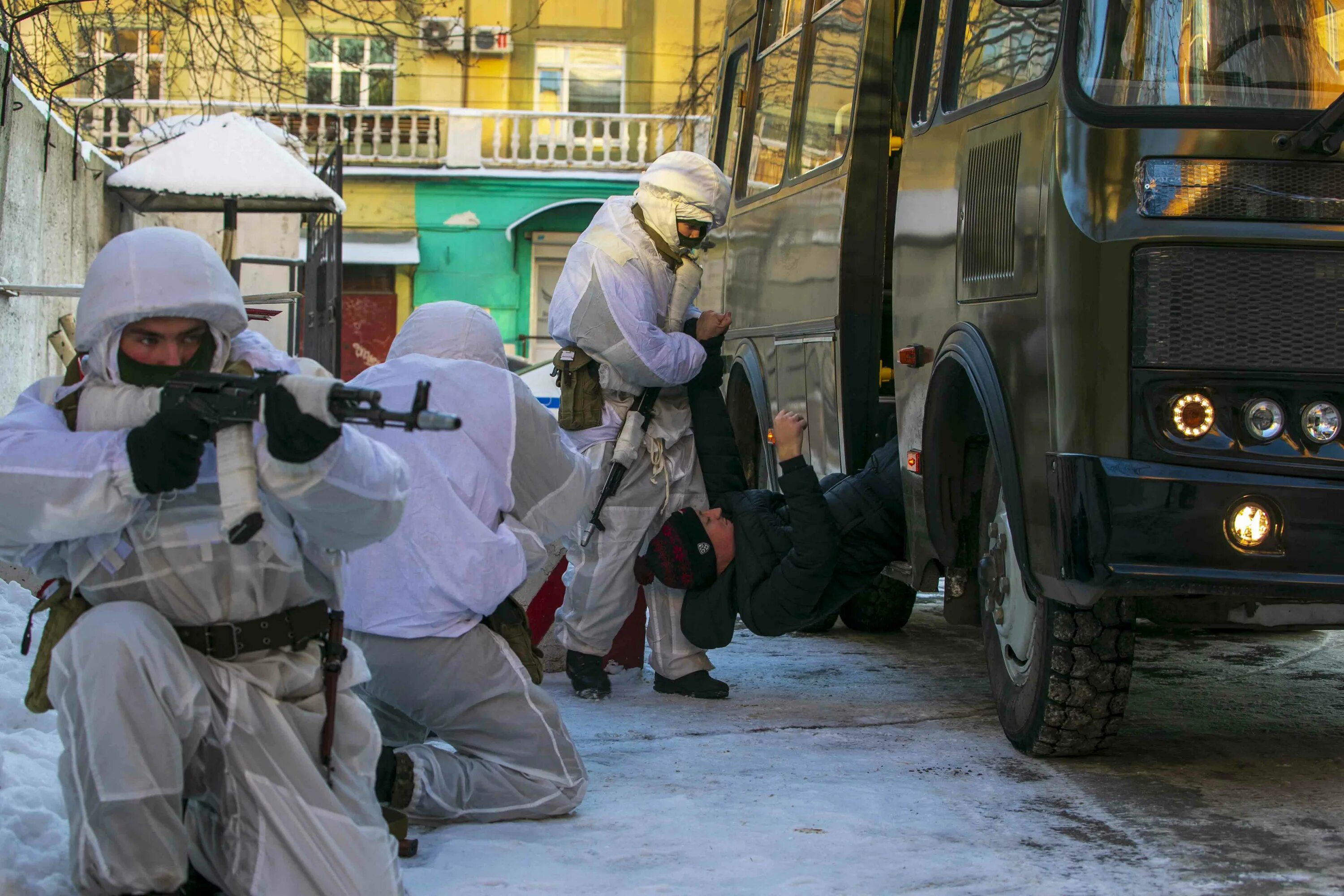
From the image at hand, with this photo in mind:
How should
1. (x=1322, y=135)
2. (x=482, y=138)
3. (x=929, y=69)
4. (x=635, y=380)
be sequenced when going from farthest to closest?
(x=482, y=138) → (x=635, y=380) → (x=929, y=69) → (x=1322, y=135)

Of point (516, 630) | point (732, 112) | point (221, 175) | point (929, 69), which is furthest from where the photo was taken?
point (221, 175)

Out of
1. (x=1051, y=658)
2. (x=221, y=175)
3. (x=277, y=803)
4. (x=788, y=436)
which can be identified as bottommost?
(x=277, y=803)

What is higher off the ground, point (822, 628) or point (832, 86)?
point (832, 86)

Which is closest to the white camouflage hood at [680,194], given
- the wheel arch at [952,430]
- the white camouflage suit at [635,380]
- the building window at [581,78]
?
the white camouflage suit at [635,380]

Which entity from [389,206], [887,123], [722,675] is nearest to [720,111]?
[887,123]

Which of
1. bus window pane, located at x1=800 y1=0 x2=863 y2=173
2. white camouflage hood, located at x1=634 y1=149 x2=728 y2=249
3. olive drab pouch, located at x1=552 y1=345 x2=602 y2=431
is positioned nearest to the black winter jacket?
olive drab pouch, located at x1=552 y1=345 x2=602 y2=431

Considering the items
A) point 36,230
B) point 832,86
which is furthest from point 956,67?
point 36,230

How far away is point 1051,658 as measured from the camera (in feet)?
14.3

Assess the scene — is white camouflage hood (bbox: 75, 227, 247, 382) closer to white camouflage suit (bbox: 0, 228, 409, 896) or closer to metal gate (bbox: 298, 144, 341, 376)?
white camouflage suit (bbox: 0, 228, 409, 896)

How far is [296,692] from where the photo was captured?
10.9 feet

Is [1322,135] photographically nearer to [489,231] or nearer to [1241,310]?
[1241,310]

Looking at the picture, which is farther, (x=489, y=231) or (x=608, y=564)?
(x=489, y=231)

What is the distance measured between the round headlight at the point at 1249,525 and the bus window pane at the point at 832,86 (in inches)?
100.0

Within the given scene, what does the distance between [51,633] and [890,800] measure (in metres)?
2.06
